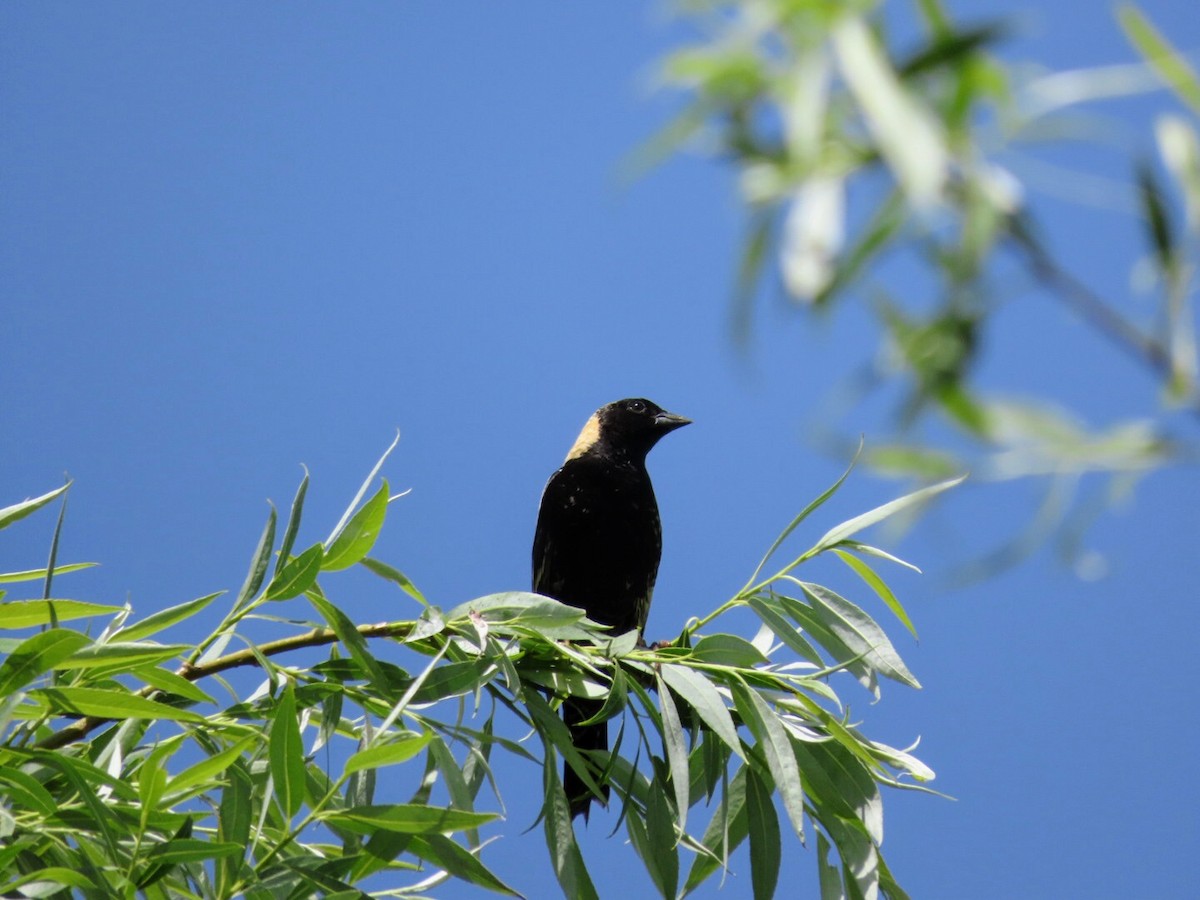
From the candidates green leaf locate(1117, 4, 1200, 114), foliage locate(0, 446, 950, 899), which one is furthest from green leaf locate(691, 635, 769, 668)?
green leaf locate(1117, 4, 1200, 114)

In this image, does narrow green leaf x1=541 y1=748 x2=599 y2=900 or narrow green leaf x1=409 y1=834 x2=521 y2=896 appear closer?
narrow green leaf x1=409 y1=834 x2=521 y2=896

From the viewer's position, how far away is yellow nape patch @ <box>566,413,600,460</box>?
3328 mm

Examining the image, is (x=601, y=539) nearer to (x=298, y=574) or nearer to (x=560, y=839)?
(x=560, y=839)

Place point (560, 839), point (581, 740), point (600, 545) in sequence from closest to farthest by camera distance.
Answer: point (560, 839) → point (581, 740) → point (600, 545)

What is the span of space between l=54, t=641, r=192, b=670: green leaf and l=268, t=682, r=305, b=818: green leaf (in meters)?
0.12

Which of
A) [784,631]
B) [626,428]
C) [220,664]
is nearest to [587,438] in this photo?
[626,428]

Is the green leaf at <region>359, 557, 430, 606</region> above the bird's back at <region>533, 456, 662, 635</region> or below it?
below

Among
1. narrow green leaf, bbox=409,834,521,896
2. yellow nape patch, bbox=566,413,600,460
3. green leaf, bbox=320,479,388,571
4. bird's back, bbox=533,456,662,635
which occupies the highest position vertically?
yellow nape patch, bbox=566,413,600,460

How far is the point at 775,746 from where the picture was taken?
1323 millimetres

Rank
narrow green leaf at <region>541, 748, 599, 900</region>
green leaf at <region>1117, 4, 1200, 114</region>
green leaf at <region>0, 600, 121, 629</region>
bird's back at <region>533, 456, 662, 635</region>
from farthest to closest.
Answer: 1. bird's back at <region>533, 456, 662, 635</region>
2. narrow green leaf at <region>541, 748, 599, 900</region>
3. green leaf at <region>0, 600, 121, 629</region>
4. green leaf at <region>1117, 4, 1200, 114</region>

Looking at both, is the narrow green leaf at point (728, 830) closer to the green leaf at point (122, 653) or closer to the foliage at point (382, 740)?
the foliage at point (382, 740)

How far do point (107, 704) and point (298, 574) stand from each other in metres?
0.21

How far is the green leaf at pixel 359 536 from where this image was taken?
131 cm

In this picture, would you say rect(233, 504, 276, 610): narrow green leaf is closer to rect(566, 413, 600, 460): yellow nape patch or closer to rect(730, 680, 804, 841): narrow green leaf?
rect(730, 680, 804, 841): narrow green leaf
